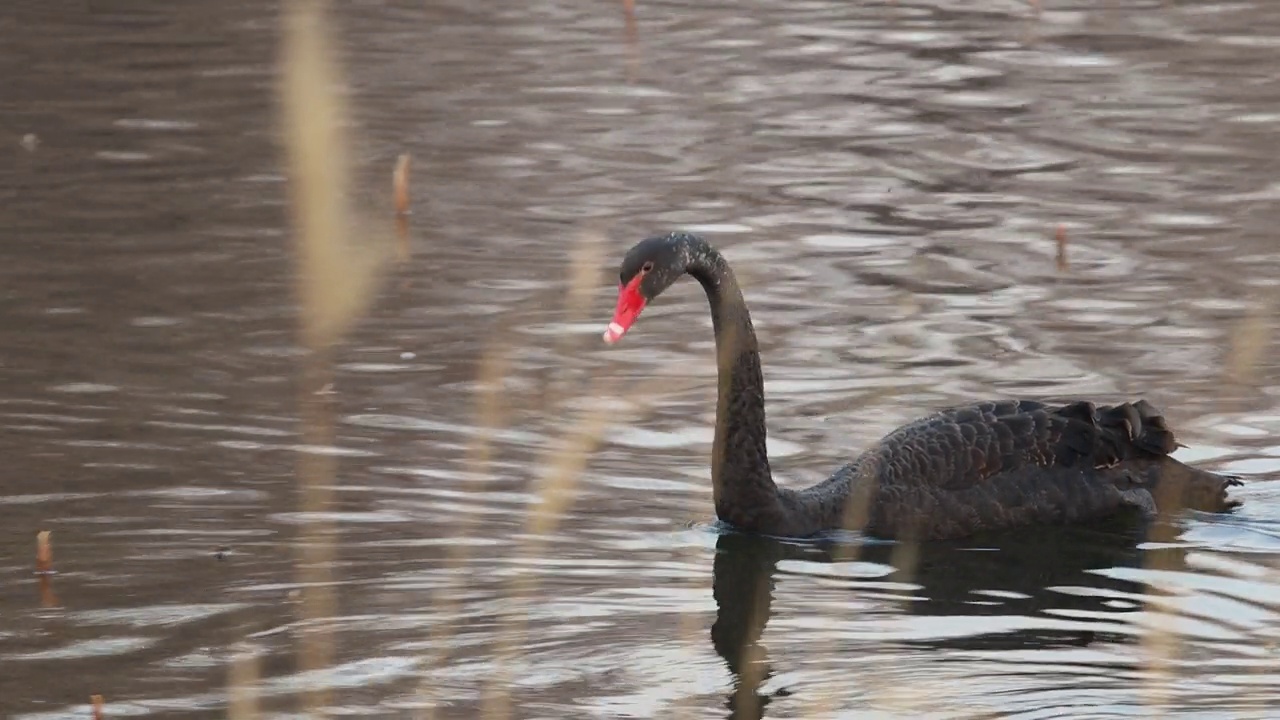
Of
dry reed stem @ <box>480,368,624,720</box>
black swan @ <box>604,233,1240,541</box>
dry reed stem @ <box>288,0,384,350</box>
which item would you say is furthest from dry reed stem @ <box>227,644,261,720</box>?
black swan @ <box>604,233,1240,541</box>

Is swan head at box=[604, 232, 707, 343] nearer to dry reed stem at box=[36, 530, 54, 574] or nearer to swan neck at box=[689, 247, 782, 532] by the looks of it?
swan neck at box=[689, 247, 782, 532]

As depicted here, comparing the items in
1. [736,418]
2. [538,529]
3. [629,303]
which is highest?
[629,303]

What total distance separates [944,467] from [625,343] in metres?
2.50

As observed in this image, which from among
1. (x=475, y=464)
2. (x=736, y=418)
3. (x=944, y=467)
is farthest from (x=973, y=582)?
(x=475, y=464)

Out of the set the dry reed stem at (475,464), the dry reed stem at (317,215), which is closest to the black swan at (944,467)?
the dry reed stem at (475,464)

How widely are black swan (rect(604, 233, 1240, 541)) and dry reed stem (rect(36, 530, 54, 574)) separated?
2063 millimetres

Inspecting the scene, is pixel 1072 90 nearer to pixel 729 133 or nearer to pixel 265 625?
pixel 729 133

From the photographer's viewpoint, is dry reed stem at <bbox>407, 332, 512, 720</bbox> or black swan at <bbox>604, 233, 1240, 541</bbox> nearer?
dry reed stem at <bbox>407, 332, 512, 720</bbox>

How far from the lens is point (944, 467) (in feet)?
27.5

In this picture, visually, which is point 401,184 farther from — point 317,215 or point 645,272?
point 317,215

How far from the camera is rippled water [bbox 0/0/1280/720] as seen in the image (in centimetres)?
663

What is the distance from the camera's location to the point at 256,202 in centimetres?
1298

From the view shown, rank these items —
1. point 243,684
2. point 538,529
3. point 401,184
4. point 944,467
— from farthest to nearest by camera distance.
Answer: point 401,184, point 944,467, point 243,684, point 538,529

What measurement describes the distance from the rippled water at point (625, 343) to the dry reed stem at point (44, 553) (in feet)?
0.24
